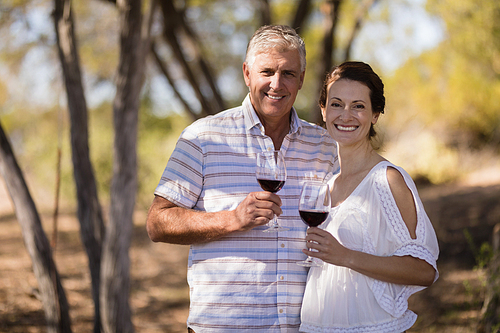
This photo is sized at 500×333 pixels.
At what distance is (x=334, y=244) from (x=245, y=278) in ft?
1.88

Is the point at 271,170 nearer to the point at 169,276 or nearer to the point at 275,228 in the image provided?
the point at 275,228

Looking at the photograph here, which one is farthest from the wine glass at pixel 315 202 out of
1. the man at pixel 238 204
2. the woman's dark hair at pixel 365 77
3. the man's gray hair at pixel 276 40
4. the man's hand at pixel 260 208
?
the man's gray hair at pixel 276 40

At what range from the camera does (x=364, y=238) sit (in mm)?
2002

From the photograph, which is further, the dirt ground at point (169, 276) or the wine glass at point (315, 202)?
the dirt ground at point (169, 276)

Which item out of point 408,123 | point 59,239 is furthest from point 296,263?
point 408,123

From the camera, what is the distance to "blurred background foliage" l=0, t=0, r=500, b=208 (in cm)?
701

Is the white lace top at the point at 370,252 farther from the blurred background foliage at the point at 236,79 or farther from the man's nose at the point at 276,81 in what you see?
the blurred background foliage at the point at 236,79

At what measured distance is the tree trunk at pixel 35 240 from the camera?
12.1 ft

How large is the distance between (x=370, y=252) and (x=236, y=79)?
892 centimetres

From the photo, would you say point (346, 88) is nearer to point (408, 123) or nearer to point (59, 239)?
point (59, 239)

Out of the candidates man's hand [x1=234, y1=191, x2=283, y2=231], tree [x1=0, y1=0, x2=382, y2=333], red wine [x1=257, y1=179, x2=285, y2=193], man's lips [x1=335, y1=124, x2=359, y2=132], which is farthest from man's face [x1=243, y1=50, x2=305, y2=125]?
tree [x1=0, y1=0, x2=382, y2=333]

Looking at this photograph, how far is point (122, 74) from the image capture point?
13.4 ft

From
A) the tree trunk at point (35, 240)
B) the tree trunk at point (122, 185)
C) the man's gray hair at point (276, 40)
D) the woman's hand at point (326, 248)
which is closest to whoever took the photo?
the woman's hand at point (326, 248)

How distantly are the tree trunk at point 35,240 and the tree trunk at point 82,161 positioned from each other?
60 centimetres
